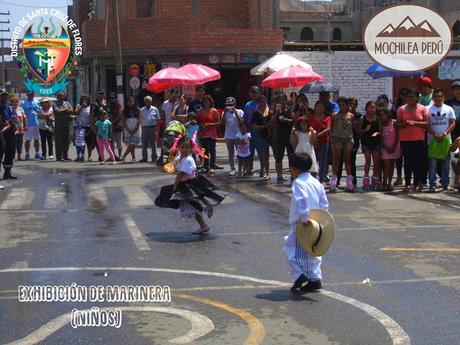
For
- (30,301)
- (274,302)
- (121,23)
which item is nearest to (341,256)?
(274,302)

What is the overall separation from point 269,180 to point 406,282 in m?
9.16

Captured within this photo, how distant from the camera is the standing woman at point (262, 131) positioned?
17.5 metres

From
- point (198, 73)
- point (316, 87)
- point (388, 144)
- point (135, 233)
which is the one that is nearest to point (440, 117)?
point (388, 144)

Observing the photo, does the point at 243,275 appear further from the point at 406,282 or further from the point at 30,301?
the point at 30,301

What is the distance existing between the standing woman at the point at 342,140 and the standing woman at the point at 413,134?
91 centimetres

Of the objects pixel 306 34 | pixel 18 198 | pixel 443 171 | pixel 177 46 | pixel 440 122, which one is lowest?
pixel 18 198

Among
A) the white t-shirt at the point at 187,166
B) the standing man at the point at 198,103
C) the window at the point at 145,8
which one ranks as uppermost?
the window at the point at 145,8

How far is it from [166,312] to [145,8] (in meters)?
32.0

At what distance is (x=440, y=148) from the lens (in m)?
15.5

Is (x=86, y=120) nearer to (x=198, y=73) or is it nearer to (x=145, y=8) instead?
(x=198, y=73)

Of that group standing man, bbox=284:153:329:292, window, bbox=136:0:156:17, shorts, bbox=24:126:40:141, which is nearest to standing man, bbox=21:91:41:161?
shorts, bbox=24:126:40:141

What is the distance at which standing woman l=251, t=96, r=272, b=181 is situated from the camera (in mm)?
17547

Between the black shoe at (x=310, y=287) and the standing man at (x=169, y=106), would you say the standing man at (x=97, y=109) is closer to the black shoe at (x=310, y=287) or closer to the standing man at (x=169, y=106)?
the standing man at (x=169, y=106)

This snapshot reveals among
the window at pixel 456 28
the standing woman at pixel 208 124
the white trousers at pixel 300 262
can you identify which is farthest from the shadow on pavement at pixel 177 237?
the window at pixel 456 28
